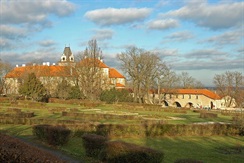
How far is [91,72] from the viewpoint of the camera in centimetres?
6091

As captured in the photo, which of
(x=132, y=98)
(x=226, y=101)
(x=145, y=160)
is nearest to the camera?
(x=145, y=160)

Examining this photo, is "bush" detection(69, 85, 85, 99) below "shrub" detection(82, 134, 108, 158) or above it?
above

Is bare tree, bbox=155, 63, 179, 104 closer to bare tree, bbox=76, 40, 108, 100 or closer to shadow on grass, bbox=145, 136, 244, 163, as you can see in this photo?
bare tree, bbox=76, 40, 108, 100

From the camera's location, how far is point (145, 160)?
999 centimetres

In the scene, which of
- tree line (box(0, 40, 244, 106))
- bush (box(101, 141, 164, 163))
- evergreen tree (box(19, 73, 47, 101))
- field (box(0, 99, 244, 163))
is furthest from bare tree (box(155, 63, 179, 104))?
bush (box(101, 141, 164, 163))

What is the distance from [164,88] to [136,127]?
2098 inches

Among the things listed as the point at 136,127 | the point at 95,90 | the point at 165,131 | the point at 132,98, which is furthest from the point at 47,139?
the point at 132,98

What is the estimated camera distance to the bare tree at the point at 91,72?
60.3 meters

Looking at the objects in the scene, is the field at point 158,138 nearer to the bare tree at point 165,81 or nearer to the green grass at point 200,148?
the green grass at point 200,148

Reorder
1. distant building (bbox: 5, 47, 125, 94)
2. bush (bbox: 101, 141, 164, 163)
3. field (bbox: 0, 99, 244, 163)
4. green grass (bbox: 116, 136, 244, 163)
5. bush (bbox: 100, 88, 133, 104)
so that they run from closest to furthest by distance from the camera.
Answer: bush (bbox: 101, 141, 164, 163)
green grass (bbox: 116, 136, 244, 163)
field (bbox: 0, 99, 244, 163)
bush (bbox: 100, 88, 133, 104)
distant building (bbox: 5, 47, 125, 94)

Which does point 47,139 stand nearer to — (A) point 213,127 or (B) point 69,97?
(A) point 213,127

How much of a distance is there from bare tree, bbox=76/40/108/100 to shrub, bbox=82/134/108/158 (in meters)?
46.9

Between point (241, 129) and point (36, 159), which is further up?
point (36, 159)

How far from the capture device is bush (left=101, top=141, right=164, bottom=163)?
32.8 ft
